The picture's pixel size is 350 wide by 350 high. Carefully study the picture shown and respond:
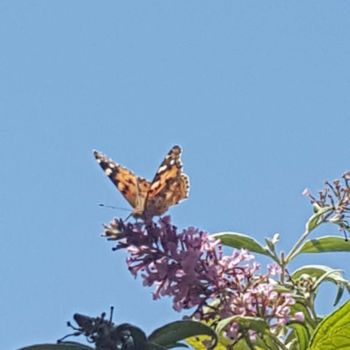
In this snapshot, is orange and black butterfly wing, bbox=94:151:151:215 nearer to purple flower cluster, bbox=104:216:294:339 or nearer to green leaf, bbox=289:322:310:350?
purple flower cluster, bbox=104:216:294:339

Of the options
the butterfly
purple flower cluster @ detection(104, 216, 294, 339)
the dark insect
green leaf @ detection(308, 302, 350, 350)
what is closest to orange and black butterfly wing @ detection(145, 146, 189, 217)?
the butterfly

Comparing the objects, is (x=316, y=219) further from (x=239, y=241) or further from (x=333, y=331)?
(x=333, y=331)

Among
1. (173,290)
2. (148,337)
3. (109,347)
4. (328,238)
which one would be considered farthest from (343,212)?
(109,347)

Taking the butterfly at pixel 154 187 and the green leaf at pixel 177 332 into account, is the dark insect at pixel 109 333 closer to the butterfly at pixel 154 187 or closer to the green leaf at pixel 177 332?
the green leaf at pixel 177 332

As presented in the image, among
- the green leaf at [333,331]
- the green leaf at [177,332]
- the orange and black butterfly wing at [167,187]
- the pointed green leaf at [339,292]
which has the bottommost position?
the green leaf at [333,331]

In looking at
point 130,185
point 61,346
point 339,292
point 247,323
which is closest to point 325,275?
point 339,292

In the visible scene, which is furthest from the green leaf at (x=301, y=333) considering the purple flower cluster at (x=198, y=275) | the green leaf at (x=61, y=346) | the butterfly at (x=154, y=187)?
the green leaf at (x=61, y=346)
